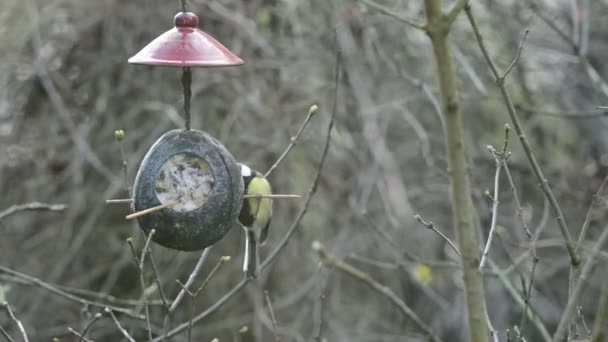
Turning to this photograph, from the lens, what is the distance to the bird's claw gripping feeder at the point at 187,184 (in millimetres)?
2635

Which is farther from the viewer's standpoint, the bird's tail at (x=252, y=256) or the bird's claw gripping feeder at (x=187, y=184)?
the bird's tail at (x=252, y=256)

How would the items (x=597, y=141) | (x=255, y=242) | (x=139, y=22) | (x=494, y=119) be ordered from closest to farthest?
(x=255, y=242), (x=139, y=22), (x=597, y=141), (x=494, y=119)

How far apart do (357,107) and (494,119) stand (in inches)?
61.8

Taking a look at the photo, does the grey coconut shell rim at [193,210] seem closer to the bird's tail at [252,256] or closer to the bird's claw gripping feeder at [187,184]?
the bird's claw gripping feeder at [187,184]

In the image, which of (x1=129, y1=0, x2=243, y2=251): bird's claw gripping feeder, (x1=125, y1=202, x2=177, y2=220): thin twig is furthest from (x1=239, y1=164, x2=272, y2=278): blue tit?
(x1=125, y1=202, x2=177, y2=220): thin twig

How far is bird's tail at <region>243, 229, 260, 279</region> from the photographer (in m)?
3.14

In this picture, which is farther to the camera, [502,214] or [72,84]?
[502,214]

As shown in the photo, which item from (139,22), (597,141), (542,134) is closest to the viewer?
(139,22)

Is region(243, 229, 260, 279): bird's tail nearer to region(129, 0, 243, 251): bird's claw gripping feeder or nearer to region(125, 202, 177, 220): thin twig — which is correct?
region(129, 0, 243, 251): bird's claw gripping feeder

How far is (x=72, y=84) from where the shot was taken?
5.52 meters

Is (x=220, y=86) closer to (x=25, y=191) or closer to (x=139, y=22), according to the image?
(x=139, y=22)

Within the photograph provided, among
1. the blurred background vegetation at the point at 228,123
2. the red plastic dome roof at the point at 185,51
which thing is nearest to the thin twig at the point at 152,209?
the red plastic dome roof at the point at 185,51

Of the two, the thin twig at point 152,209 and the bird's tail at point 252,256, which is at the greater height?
the thin twig at point 152,209

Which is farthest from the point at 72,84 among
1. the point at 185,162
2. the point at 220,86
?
the point at 185,162
